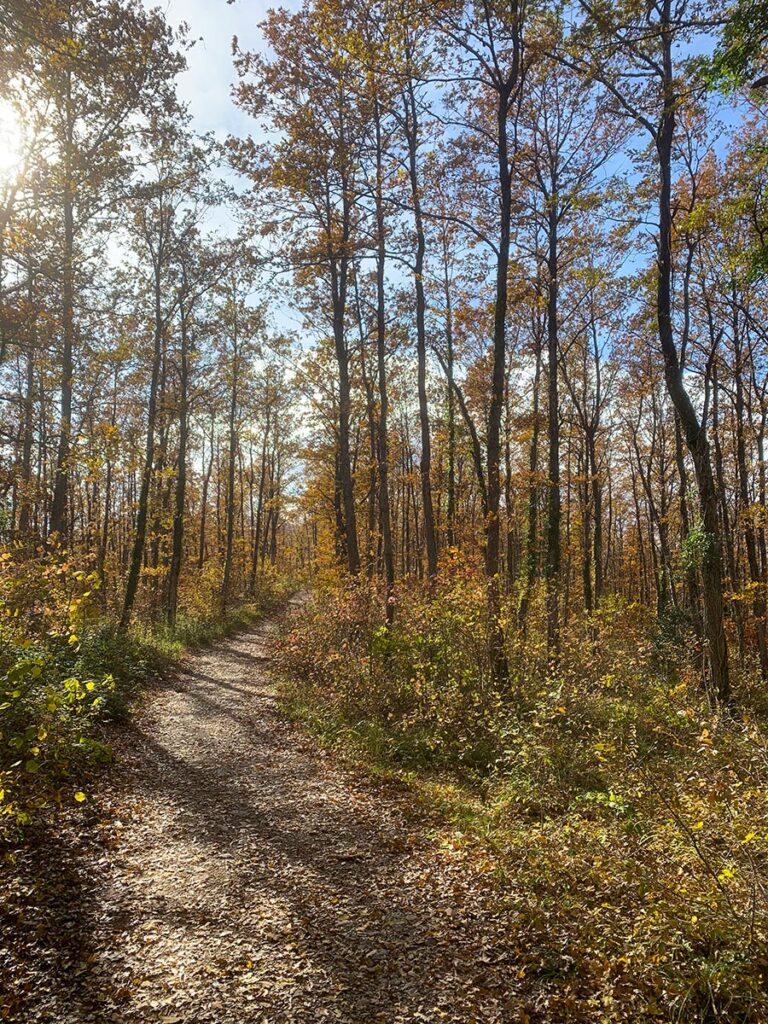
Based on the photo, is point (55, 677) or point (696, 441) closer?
point (55, 677)

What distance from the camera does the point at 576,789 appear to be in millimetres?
5965

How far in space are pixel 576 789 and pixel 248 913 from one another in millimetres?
3581

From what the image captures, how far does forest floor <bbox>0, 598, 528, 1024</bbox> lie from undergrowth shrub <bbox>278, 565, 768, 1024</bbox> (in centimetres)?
45

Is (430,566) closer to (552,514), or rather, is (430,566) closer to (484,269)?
(552,514)

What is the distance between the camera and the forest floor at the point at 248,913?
3.43 metres

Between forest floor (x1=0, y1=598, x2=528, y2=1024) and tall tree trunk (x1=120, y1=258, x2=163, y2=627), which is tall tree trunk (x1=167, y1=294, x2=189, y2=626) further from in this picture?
forest floor (x1=0, y1=598, x2=528, y2=1024)

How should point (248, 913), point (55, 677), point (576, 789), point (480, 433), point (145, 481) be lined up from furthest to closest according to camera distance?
point (480, 433), point (145, 481), point (55, 677), point (576, 789), point (248, 913)

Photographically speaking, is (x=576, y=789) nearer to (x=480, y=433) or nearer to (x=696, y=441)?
(x=696, y=441)

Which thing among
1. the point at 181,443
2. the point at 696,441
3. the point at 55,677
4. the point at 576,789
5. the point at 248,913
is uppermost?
the point at 181,443

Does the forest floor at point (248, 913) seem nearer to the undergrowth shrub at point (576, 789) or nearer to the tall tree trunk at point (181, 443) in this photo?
the undergrowth shrub at point (576, 789)

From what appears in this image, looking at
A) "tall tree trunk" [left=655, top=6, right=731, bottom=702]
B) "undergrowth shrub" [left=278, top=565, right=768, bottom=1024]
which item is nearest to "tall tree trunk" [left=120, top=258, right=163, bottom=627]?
"undergrowth shrub" [left=278, top=565, right=768, bottom=1024]

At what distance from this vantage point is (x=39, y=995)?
3344 millimetres

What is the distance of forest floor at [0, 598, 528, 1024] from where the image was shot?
343 centimetres

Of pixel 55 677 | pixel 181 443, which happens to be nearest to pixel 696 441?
pixel 55 677
